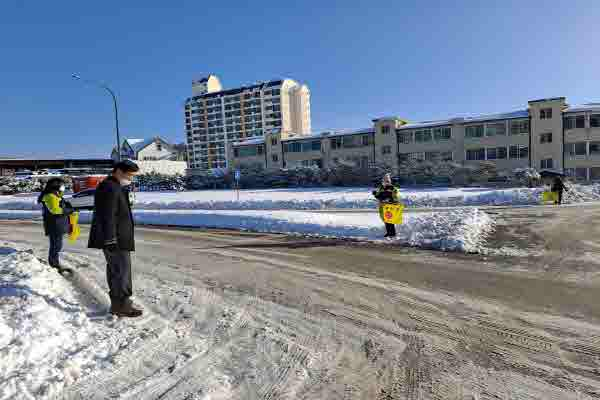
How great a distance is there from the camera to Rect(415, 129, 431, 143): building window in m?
48.1

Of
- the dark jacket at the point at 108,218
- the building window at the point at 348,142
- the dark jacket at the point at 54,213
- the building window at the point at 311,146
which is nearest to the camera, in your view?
the dark jacket at the point at 108,218

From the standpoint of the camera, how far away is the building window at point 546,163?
137ft

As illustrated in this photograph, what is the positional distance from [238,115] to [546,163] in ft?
248

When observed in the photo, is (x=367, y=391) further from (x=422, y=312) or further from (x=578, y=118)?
(x=578, y=118)

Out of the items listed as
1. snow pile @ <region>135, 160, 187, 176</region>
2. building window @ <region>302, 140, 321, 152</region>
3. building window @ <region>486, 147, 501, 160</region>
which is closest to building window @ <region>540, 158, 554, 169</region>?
building window @ <region>486, 147, 501, 160</region>

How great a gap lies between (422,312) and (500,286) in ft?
5.85

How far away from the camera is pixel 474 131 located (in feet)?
150

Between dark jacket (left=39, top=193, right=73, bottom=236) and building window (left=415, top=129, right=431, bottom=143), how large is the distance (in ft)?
155

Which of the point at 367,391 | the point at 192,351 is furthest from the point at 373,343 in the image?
the point at 192,351

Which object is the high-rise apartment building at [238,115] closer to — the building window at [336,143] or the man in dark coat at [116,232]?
the building window at [336,143]

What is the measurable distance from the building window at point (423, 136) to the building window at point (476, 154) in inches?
202

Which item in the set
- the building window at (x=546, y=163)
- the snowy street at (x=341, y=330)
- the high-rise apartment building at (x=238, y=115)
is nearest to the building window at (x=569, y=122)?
the building window at (x=546, y=163)

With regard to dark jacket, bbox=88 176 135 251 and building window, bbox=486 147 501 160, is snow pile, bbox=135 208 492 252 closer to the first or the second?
dark jacket, bbox=88 176 135 251

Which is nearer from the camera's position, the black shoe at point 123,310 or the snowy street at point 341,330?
the snowy street at point 341,330
